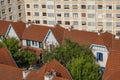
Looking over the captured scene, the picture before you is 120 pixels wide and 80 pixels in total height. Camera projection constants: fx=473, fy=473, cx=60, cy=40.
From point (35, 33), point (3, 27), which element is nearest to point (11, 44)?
point (35, 33)

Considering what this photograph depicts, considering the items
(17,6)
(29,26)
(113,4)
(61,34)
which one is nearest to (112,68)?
(61,34)

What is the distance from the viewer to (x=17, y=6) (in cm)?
13312

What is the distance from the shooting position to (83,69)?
81250 mm

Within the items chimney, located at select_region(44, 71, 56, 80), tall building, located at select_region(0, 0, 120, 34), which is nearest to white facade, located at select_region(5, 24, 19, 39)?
tall building, located at select_region(0, 0, 120, 34)

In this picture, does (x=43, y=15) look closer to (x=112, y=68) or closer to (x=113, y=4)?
(x=113, y=4)

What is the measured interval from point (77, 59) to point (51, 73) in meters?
10.7

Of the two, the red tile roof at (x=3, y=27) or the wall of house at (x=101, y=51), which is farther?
the red tile roof at (x=3, y=27)

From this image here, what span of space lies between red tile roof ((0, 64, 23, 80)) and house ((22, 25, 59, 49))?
79.9 ft

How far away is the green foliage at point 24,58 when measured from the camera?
94188 millimetres

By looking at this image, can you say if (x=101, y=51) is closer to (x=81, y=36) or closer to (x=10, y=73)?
(x=81, y=36)

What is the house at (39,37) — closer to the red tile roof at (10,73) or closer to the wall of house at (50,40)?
the wall of house at (50,40)

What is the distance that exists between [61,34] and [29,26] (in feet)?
32.5

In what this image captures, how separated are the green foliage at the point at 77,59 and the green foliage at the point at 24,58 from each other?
394 centimetres

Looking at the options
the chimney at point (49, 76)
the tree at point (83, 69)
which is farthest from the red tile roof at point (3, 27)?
the chimney at point (49, 76)
